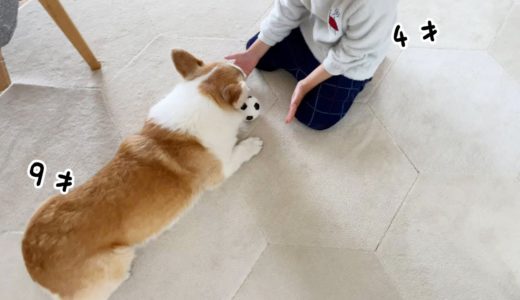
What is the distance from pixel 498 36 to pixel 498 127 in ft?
1.24

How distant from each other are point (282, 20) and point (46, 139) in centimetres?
83

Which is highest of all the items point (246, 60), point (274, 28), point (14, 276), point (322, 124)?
point (274, 28)

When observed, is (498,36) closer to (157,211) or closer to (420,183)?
(420,183)

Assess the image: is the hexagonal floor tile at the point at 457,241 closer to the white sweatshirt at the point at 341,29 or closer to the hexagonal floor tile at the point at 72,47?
the white sweatshirt at the point at 341,29

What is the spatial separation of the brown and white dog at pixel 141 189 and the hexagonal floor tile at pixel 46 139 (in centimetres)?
27

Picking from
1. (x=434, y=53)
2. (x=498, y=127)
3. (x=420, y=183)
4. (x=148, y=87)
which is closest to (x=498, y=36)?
(x=434, y=53)

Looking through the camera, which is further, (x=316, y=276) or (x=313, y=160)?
(x=313, y=160)

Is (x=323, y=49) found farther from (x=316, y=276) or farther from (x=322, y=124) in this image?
(x=316, y=276)

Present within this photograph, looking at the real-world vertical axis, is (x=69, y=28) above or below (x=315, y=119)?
above

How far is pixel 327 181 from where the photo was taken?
116 centimetres

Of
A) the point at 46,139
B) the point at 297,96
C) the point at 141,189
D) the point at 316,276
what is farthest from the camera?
the point at 46,139

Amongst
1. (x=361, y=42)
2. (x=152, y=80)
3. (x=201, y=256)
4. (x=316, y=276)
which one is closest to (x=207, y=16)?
(x=152, y=80)

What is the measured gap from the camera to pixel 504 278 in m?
1.03

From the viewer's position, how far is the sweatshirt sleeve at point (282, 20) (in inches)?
44.7
